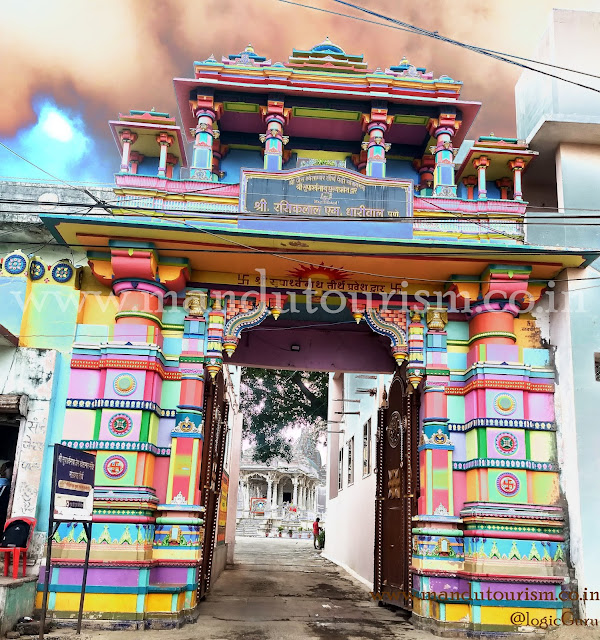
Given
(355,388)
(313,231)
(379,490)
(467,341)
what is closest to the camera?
(313,231)

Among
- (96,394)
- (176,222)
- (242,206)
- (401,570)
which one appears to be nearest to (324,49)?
(242,206)

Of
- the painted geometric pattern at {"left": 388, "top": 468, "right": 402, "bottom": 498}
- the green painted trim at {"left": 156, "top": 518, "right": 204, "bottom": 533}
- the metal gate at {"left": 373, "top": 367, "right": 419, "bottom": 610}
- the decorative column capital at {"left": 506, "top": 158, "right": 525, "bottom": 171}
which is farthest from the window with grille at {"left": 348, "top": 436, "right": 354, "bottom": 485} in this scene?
the decorative column capital at {"left": 506, "top": 158, "right": 525, "bottom": 171}

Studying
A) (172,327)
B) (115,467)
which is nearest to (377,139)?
(172,327)

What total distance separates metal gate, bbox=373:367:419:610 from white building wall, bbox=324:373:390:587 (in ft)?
6.20

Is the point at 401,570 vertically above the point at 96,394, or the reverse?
the point at 96,394

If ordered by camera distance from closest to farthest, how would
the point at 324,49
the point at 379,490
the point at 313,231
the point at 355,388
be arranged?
1. the point at 313,231
2. the point at 324,49
3. the point at 379,490
4. the point at 355,388

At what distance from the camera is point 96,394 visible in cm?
858

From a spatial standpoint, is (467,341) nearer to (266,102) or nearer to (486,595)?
(486,595)

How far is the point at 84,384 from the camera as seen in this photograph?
864 centimetres

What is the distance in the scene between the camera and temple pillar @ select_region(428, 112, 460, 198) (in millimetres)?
9562

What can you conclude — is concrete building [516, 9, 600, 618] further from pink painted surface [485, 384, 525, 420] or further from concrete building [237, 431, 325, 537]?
concrete building [237, 431, 325, 537]

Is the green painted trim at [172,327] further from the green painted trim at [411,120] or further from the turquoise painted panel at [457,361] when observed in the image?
the green painted trim at [411,120]

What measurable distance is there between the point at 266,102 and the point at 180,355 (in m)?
4.00

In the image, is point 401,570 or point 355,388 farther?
point 355,388
